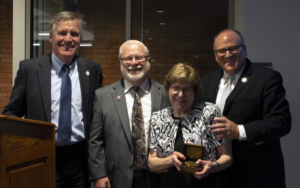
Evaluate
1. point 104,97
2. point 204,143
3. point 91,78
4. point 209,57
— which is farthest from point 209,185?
point 209,57

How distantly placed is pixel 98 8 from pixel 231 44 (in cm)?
241

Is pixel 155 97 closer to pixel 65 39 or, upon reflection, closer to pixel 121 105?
pixel 121 105

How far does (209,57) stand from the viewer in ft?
12.0

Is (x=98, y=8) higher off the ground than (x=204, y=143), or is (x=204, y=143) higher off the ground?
(x=98, y=8)

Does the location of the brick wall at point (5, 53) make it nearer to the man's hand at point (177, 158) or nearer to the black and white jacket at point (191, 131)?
the black and white jacket at point (191, 131)

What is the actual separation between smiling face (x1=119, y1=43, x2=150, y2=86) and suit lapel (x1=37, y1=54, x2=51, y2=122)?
655 millimetres

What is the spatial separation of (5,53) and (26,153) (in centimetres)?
456

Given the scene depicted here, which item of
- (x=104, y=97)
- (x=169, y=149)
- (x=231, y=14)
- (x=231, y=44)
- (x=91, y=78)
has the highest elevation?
(x=231, y=14)

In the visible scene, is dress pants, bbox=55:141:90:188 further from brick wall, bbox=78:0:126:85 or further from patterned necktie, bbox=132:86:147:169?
brick wall, bbox=78:0:126:85

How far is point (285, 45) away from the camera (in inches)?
124

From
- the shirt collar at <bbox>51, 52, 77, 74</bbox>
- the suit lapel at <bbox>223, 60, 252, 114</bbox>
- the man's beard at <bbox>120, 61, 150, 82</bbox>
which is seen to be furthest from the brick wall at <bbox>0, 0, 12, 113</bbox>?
the suit lapel at <bbox>223, 60, 252, 114</bbox>

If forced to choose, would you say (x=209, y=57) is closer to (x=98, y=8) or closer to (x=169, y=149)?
(x=98, y=8)

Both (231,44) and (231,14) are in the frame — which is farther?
(231,14)

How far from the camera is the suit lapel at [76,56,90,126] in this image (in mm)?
2195
